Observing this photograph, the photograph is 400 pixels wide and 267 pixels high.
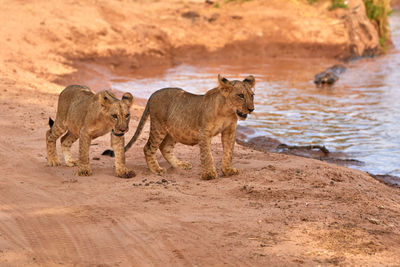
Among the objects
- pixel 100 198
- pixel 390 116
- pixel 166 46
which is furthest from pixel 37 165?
pixel 166 46

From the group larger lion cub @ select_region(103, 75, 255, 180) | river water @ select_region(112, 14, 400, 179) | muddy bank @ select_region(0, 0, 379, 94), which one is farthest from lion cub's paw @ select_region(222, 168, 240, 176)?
muddy bank @ select_region(0, 0, 379, 94)

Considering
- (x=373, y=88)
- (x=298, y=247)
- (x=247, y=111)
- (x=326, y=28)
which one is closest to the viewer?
(x=298, y=247)

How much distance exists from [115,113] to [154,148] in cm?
108

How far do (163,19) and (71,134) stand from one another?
16812mm

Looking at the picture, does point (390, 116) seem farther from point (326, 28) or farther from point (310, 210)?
point (326, 28)

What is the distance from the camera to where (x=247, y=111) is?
A: 7461 millimetres

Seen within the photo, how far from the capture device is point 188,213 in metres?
6.15

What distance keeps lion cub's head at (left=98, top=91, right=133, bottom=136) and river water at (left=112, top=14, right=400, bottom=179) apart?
496 cm

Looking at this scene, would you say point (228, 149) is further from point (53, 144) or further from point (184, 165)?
point (53, 144)

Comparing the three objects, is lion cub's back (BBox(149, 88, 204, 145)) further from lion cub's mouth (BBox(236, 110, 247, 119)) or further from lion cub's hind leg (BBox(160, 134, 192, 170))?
lion cub's mouth (BBox(236, 110, 247, 119))

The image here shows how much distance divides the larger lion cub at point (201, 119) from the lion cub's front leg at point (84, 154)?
0.92 m

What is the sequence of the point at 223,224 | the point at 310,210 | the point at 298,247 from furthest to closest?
1. the point at 310,210
2. the point at 223,224
3. the point at 298,247

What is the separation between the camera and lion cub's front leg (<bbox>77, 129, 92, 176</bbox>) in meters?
7.64

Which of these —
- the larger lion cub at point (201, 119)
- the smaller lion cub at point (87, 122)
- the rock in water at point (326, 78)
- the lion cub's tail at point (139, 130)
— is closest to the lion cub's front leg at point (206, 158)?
the larger lion cub at point (201, 119)
